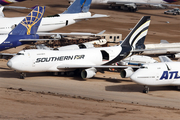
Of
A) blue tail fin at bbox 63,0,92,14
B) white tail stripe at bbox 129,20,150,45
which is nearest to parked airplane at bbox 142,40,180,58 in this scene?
white tail stripe at bbox 129,20,150,45

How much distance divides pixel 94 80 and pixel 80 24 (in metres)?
46.2

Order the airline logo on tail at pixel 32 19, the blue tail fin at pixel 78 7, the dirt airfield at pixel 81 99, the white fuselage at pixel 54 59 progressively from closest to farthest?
the dirt airfield at pixel 81 99, the white fuselage at pixel 54 59, the airline logo on tail at pixel 32 19, the blue tail fin at pixel 78 7

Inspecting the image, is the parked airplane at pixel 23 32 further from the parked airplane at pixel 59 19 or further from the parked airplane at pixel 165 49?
the parked airplane at pixel 165 49

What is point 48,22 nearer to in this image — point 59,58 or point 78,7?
point 78,7

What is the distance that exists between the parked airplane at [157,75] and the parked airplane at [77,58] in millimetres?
4624

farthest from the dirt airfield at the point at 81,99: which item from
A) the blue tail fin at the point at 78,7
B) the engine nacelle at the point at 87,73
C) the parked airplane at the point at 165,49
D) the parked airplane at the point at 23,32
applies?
the blue tail fin at the point at 78,7

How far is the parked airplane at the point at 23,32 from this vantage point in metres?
41.3

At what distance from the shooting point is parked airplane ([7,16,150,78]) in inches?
1314

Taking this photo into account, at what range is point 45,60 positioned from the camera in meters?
34.2

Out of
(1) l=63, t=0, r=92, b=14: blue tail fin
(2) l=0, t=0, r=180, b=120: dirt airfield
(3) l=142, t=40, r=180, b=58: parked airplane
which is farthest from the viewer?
(1) l=63, t=0, r=92, b=14: blue tail fin

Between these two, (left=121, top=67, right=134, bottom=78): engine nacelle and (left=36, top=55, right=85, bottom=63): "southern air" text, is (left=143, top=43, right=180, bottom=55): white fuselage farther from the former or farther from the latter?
(left=121, top=67, right=134, bottom=78): engine nacelle

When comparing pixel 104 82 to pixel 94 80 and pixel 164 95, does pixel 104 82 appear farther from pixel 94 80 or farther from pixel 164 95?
pixel 164 95

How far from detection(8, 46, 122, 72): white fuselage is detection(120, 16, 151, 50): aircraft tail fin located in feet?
6.81

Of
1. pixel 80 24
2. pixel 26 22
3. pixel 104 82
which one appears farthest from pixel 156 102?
pixel 80 24
